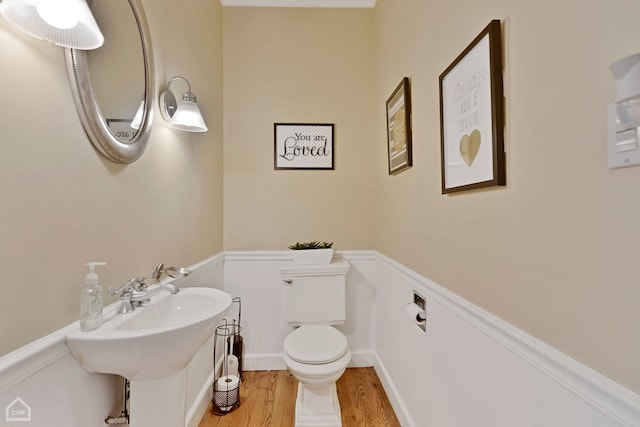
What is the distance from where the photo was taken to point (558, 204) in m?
0.66

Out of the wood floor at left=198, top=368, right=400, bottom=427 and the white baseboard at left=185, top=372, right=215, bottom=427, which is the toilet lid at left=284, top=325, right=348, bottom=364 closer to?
the wood floor at left=198, top=368, right=400, bottom=427

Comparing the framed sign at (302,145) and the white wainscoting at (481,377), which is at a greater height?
the framed sign at (302,145)

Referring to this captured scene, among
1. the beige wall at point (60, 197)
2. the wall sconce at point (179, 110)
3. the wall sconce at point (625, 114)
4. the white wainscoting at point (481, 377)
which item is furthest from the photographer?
the wall sconce at point (179, 110)

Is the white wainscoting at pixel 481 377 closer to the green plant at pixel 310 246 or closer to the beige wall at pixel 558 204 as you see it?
the beige wall at pixel 558 204

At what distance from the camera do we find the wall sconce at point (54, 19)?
68 cm

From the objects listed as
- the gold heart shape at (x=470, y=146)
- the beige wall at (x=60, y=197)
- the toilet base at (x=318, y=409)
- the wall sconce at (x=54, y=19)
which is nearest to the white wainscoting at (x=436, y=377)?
the beige wall at (x=60, y=197)

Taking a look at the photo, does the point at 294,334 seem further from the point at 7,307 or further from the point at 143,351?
the point at 7,307

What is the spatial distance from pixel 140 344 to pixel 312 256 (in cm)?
134

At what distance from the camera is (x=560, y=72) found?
0.65m

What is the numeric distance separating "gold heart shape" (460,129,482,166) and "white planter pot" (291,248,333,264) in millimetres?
1250

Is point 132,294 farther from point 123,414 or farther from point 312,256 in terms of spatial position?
point 312,256

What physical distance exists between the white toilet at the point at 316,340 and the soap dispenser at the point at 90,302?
1.00 metres

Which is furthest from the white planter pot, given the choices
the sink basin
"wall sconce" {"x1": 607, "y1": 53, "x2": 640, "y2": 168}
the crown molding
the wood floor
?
the crown molding

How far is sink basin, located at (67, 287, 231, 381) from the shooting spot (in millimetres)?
826
